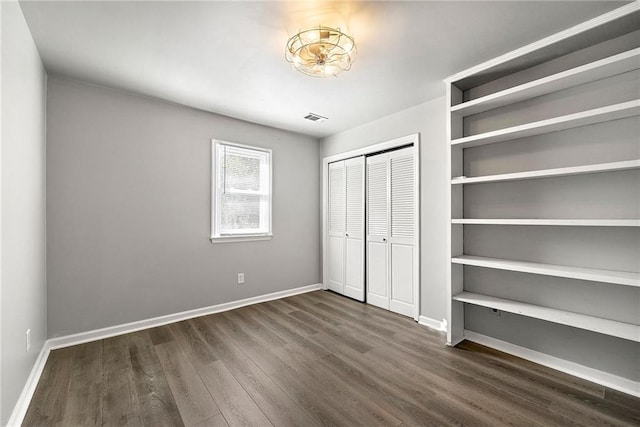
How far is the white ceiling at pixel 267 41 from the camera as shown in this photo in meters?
1.82

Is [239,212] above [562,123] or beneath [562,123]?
beneath

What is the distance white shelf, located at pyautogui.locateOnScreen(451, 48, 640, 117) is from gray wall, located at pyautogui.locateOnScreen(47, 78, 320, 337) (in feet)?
9.20

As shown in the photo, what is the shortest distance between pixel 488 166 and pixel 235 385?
9.66 ft

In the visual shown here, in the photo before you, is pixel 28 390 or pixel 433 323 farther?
pixel 433 323

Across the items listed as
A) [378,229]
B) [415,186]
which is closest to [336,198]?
[378,229]

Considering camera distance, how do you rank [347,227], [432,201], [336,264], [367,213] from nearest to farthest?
[432,201]
[367,213]
[347,227]
[336,264]

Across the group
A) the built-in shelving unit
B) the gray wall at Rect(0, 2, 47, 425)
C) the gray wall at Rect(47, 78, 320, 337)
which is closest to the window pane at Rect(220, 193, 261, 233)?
the gray wall at Rect(47, 78, 320, 337)

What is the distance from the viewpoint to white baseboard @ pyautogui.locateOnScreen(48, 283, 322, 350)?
8.93 ft

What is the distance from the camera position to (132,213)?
3.09 m

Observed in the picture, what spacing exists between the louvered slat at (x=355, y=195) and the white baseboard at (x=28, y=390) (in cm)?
353

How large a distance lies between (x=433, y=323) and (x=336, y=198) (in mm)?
2281

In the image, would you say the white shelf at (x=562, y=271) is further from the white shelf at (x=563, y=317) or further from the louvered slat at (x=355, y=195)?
the louvered slat at (x=355, y=195)

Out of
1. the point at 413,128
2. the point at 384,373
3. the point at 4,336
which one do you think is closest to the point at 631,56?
the point at 413,128

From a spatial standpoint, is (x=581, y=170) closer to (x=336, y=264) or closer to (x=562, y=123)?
(x=562, y=123)
